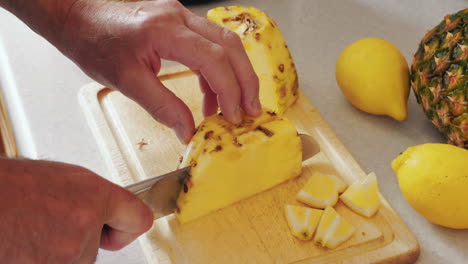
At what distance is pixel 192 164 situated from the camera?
105 centimetres

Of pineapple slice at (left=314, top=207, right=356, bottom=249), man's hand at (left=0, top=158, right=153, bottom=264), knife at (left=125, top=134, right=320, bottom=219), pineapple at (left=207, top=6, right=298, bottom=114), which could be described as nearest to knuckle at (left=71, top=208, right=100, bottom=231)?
man's hand at (left=0, top=158, right=153, bottom=264)

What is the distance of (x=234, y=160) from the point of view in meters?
1.06

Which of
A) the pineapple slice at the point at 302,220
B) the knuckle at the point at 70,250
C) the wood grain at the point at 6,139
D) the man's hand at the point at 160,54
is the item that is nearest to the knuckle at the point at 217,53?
the man's hand at the point at 160,54

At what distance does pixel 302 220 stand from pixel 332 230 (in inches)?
2.5

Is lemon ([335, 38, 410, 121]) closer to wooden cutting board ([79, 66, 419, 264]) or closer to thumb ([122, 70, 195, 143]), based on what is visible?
wooden cutting board ([79, 66, 419, 264])

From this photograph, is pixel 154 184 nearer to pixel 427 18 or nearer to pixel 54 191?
pixel 54 191

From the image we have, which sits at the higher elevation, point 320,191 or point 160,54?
point 160,54

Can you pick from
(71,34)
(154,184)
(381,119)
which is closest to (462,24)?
(381,119)

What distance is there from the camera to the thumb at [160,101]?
1.04m

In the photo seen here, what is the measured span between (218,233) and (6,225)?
50cm

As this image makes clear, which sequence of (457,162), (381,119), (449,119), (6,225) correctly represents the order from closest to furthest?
(6,225) < (457,162) < (449,119) < (381,119)

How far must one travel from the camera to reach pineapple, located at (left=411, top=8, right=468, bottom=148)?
1112 mm

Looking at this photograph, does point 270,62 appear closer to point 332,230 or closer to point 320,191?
point 320,191

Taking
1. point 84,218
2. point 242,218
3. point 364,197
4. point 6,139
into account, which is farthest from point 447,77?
point 6,139
